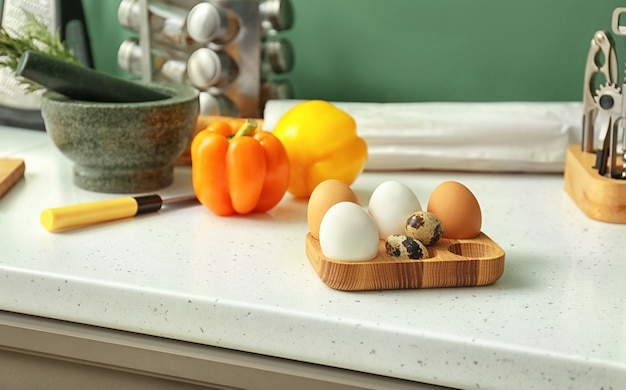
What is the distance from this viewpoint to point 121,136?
1.19 metres

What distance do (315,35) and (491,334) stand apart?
3.24ft

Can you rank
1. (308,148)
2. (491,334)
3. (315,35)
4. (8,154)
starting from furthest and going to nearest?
(315,35) → (8,154) → (308,148) → (491,334)

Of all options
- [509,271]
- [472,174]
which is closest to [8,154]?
[472,174]

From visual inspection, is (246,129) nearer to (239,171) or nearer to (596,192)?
(239,171)

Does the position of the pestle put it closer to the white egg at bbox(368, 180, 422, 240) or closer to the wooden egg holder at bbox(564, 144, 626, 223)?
the white egg at bbox(368, 180, 422, 240)

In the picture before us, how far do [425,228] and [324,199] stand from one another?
0.39 feet

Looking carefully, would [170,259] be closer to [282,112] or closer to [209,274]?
[209,274]

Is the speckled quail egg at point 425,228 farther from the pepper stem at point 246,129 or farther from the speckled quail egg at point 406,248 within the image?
the pepper stem at point 246,129

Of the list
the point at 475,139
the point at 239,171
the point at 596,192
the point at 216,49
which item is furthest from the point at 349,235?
the point at 216,49

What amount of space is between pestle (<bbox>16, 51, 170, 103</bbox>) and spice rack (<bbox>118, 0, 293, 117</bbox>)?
0.21m

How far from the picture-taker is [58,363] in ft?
3.08

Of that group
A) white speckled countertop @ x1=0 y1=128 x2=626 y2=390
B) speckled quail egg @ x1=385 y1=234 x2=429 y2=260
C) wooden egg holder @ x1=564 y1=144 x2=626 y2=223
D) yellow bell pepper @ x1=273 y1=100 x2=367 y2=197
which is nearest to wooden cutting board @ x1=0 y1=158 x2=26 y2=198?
white speckled countertop @ x1=0 y1=128 x2=626 y2=390

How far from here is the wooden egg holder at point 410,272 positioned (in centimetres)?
86

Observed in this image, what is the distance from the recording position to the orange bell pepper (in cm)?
111
